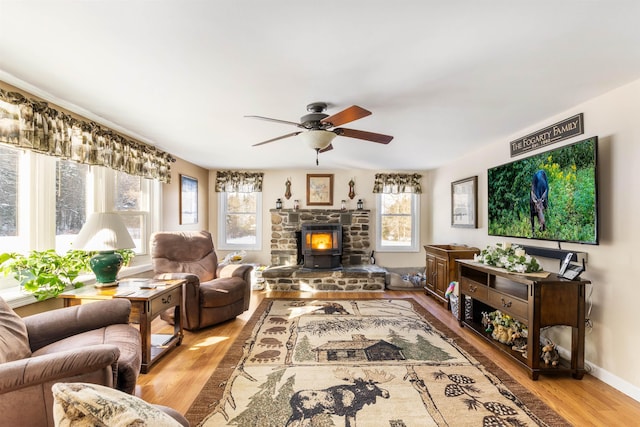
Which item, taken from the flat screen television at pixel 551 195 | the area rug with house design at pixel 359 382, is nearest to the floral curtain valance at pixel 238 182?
the area rug with house design at pixel 359 382

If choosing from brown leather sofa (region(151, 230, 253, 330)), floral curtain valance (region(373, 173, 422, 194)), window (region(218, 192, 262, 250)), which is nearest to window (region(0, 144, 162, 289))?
brown leather sofa (region(151, 230, 253, 330))

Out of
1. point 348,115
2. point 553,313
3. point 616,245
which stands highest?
point 348,115

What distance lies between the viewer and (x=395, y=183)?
606 centimetres

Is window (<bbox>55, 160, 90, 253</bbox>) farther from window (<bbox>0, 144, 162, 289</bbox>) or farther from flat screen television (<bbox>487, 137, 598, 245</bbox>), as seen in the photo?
flat screen television (<bbox>487, 137, 598, 245</bbox>)

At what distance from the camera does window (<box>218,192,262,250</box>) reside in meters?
6.22

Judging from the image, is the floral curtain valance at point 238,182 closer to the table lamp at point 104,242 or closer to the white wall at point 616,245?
the table lamp at point 104,242

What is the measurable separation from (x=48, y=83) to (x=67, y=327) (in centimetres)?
186

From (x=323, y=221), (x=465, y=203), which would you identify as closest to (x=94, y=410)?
(x=465, y=203)

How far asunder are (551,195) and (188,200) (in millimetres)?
5242

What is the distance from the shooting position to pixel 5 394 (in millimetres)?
1229

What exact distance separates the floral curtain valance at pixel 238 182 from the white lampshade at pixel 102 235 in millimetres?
3568

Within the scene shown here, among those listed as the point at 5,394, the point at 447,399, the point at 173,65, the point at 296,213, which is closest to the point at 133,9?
the point at 173,65

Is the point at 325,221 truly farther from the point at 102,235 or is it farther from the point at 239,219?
the point at 102,235

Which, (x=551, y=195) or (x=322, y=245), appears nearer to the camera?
(x=551, y=195)
